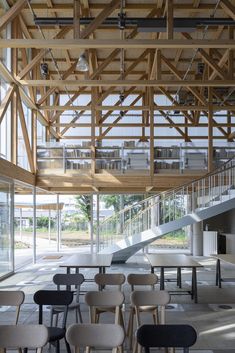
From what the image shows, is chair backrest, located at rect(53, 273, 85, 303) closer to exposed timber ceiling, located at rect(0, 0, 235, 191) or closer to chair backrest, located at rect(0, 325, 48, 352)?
chair backrest, located at rect(0, 325, 48, 352)

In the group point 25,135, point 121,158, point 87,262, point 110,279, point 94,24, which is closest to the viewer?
point 110,279

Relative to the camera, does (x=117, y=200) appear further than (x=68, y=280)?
Yes

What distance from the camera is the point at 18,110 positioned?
1283 centimetres

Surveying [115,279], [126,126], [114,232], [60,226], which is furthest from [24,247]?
[115,279]

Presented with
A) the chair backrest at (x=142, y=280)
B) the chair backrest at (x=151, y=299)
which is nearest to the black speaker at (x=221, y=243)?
the chair backrest at (x=142, y=280)

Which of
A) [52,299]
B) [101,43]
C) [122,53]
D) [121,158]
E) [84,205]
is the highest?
[122,53]

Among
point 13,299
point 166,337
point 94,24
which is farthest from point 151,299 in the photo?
point 94,24

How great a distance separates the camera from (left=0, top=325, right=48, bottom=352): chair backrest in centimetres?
326

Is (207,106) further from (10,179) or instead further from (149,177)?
(10,179)

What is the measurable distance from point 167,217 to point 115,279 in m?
6.44

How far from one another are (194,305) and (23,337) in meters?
5.44

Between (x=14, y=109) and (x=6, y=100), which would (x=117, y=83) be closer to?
(x=6, y=100)

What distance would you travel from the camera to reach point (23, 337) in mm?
3291

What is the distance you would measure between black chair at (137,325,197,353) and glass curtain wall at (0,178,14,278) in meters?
8.58
